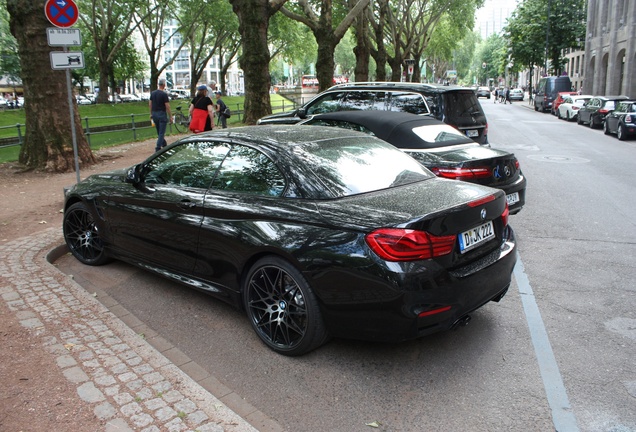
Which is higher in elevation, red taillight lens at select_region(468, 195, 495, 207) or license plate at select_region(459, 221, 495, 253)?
red taillight lens at select_region(468, 195, 495, 207)

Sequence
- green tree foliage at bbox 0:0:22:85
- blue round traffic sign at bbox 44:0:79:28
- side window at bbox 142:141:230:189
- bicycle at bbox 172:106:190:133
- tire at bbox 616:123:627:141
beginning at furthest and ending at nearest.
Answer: green tree foliage at bbox 0:0:22:85
bicycle at bbox 172:106:190:133
tire at bbox 616:123:627:141
blue round traffic sign at bbox 44:0:79:28
side window at bbox 142:141:230:189

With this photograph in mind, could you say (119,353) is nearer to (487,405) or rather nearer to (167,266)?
(167,266)

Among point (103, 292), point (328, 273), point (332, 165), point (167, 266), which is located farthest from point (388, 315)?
point (103, 292)

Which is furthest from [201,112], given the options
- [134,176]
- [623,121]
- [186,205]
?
[623,121]

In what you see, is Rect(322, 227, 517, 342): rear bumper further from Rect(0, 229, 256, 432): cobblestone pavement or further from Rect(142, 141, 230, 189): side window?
Rect(142, 141, 230, 189): side window

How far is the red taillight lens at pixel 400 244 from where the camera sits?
3.39 m

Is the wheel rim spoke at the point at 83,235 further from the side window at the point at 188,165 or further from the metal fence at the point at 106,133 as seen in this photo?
the metal fence at the point at 106,133

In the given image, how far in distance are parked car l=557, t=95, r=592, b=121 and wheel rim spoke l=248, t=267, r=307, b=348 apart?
29647 mm

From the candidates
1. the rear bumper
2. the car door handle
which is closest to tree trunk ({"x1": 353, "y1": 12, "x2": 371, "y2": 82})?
the car door handle

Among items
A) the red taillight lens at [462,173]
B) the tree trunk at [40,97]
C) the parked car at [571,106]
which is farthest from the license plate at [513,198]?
the parked car at [571,106]

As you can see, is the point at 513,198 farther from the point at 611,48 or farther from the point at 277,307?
the point at 611,48

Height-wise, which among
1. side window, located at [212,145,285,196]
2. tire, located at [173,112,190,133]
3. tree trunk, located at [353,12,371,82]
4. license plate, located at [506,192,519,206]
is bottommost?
license plate, located at [506,192,519,206]

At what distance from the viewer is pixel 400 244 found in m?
3.39

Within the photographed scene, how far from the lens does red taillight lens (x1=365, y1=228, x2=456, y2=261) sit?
3391 millimetres
